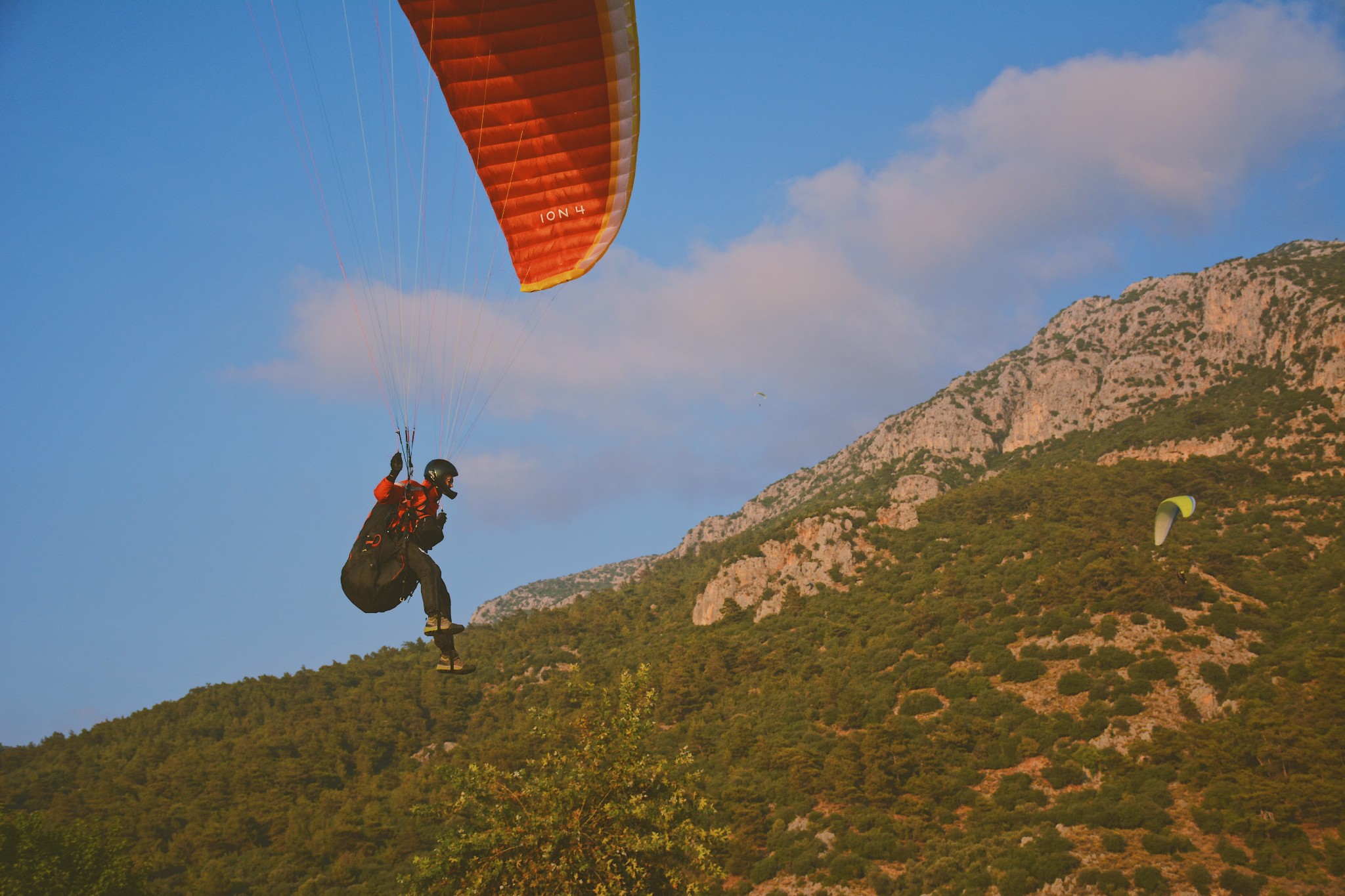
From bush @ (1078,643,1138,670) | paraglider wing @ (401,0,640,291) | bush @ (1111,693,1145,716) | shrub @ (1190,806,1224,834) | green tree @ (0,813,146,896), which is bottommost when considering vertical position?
shrub @ (1190,806,1224,834)

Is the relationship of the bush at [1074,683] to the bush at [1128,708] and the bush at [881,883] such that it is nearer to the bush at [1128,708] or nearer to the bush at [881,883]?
the bush at [1128,708]

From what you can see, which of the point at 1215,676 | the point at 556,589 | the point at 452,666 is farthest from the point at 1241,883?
the point at 556,589

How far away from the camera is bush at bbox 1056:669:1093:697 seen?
43.7 m

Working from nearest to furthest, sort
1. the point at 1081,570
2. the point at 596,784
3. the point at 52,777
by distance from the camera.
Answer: the point at 596,784, the point at 1081,570, the point at 52,777

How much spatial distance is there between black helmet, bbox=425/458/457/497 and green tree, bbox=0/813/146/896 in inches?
975

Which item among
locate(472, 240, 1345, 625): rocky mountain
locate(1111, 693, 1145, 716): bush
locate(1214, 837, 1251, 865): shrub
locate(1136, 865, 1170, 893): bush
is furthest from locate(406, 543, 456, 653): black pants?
locate(472, 240, 1345, 625): rocky mountain

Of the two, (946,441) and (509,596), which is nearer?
(946,441)

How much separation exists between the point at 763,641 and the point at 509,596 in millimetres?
111104

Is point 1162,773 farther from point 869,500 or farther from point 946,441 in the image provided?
point 946,441

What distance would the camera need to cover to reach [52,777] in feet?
210

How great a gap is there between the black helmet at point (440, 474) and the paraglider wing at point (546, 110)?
4.61 m

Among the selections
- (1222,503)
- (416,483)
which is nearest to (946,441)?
(1222,503)

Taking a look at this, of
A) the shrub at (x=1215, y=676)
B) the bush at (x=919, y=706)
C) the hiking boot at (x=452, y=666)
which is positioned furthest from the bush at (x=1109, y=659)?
the hiking boot at (x=452, y=666)

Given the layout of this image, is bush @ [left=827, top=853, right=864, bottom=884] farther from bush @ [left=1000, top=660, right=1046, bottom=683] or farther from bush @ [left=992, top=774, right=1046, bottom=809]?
bush @ [left=1000, top=660, right=1046, bottom=683]
